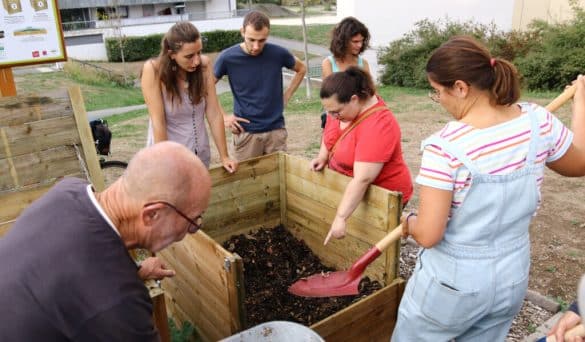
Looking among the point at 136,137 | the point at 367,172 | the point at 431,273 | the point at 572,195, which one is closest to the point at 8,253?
the point at 431,273

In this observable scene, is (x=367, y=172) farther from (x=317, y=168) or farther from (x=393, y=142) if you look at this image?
(x=317, y=168)

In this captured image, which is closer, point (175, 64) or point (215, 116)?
point (175, 64)

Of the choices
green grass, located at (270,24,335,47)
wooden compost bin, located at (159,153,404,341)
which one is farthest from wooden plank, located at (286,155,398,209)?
green grass, located at (270,24,335,47)

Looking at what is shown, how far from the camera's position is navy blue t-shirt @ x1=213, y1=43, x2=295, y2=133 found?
3.72 meters

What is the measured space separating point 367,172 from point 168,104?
1.39 metres

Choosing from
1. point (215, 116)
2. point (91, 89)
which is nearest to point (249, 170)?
point (215, 116)

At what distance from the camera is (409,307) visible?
1880 millimetres

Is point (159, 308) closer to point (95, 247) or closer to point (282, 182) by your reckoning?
point (95, 247)

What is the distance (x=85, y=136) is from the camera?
2906 millimetres

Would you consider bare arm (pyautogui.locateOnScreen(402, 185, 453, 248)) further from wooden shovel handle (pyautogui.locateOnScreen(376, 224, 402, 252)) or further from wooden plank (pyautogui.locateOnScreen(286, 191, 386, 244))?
wooden plank (pyautogui.locateOnScreen(286, 191, 386, 244))

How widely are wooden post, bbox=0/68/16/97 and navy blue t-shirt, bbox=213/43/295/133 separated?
1.44m

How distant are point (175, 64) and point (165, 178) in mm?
1827

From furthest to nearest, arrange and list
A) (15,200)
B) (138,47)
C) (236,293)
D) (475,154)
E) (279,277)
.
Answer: (138,47) → (279,277) → (15,200) → (236,293) → (475,154)

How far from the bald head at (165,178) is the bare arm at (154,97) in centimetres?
166
